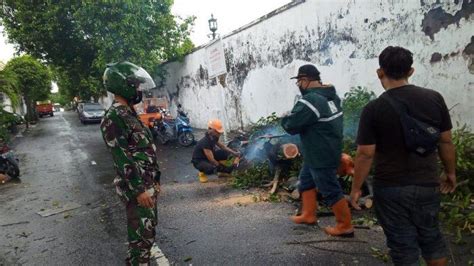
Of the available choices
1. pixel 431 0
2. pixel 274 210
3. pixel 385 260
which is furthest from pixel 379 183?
pixel 431 0

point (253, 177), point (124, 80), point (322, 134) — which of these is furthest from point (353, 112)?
point (124, 80)

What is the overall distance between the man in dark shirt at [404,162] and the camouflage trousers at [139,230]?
1629 mm

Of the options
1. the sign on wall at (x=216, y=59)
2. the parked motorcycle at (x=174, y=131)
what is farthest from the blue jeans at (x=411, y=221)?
the parked motorcycle at (x=174, y=131)

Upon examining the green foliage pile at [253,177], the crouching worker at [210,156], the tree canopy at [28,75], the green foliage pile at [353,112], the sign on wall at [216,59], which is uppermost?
the tree canopy at [28,75]

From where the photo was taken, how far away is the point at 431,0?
5.85 meters

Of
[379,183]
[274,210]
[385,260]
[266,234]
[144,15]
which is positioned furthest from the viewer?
[144,15]

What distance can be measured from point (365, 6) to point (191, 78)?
1093 centimetres

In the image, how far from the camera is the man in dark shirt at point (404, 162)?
2.37 m

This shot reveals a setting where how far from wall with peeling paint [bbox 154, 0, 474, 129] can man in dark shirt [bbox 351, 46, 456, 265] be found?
12.4ft

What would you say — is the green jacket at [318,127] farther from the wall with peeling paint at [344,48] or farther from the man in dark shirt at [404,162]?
the wall with peeling paint at [344,48]

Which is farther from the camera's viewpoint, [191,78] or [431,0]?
[191,78]

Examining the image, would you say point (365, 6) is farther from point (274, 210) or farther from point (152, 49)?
point (152, 49)

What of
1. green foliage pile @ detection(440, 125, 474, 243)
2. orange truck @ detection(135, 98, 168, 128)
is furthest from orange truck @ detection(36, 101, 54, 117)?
green foliage pile @ detection(440, 125, 474, 243)

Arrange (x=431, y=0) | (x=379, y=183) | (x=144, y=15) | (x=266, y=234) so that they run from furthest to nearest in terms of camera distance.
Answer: (x=144, y=15) < (x=431, y=0) < (x=266, y=234) < (x=379, y=183)
